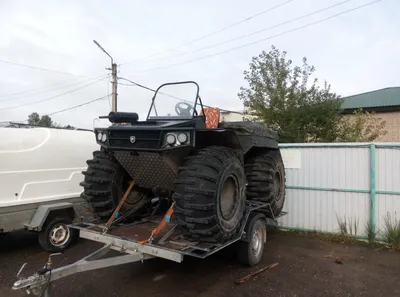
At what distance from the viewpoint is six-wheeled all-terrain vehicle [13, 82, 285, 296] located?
3.97 m

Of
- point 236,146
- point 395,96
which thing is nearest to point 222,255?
point 236,146

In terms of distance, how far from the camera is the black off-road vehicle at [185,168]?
4.02m

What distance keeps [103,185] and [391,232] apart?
19.2ft

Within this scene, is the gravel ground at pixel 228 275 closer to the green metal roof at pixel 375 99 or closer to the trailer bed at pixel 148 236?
the trailer bed at pixel 148 236

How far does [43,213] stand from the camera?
240 inches

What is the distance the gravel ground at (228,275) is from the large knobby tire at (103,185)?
104cm

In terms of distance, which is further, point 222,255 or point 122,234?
point 222,255

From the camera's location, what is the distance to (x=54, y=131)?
684 cm

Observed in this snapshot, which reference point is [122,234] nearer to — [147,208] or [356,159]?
[147,208]

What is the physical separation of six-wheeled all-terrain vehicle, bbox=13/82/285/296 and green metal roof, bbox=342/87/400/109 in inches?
582

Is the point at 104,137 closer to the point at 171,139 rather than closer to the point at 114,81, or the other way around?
the point at 171,139

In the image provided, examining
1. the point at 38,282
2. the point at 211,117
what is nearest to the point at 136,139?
the point at 211,117

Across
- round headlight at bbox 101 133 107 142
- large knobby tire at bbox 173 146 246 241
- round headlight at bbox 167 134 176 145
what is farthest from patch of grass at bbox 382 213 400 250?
round headlight at bbox 101 133 107 142

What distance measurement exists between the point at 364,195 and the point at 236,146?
390 cm
